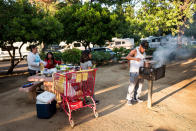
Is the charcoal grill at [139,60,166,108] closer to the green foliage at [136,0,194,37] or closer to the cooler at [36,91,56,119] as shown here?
the cooler at [36,91,56,119]

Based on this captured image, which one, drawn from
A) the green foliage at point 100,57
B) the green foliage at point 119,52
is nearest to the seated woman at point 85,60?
the green foliage at point 100,57

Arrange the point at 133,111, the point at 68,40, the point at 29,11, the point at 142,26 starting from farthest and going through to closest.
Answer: the point at 68,40 → the point at 142,26 → the point at 29,11 → the point at 133,111

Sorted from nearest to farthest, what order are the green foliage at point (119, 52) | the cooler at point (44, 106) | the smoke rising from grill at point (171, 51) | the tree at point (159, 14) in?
1. the cooler at point (44, 106)
2. the smoke rising from grill at point (171, 51)
3. the tree at point (159, 14)
4. the green foliage at point (119, 52)

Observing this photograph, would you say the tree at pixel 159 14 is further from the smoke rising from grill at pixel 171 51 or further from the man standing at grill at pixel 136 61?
the man standing at grill at pixel 136 61

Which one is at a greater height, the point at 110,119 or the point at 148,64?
the point at 148,64

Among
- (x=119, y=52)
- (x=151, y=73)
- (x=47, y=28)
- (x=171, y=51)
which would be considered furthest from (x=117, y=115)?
(x=119, y=52)

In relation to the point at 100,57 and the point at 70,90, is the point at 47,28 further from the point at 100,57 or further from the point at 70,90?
the point at 70,90

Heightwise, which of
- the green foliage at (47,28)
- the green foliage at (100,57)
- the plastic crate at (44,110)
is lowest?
the plastic crate at (44,110)

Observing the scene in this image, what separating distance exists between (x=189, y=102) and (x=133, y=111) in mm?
1930

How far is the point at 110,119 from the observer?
3756 mm

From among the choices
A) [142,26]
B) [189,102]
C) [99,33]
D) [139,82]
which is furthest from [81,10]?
[189,102]

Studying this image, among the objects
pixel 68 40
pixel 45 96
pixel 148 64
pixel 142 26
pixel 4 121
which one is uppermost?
pixel 142 26

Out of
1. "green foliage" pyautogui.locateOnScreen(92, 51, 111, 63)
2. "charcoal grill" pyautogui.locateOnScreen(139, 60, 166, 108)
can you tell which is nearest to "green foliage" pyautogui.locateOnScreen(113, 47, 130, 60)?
"green foliage" pyautogui.locateOnScreen(92, 51, 111, 63)

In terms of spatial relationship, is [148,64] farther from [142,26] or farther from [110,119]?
[142,26]
